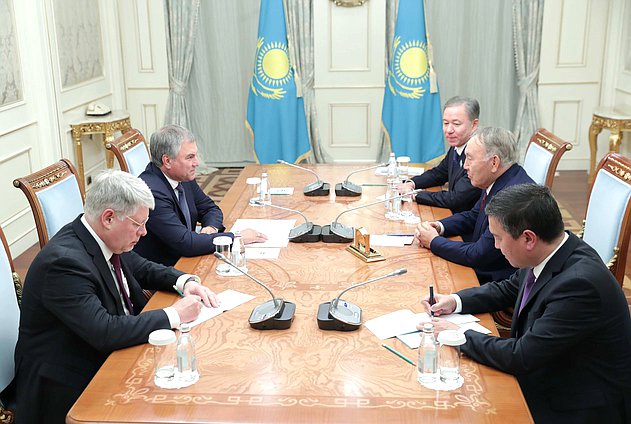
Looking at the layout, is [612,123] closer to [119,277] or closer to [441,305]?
[441,305]

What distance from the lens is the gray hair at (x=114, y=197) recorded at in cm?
223

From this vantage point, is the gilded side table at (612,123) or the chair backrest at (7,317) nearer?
the chair backrest at (7,317)

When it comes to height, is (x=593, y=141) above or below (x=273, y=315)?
below

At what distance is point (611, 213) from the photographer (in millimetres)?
2883

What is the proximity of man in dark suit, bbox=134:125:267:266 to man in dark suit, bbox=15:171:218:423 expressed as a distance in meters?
0.72

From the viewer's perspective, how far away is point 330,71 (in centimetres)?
733

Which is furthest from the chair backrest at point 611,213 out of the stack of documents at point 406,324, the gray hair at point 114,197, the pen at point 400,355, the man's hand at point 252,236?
the gray hair at point 114,197

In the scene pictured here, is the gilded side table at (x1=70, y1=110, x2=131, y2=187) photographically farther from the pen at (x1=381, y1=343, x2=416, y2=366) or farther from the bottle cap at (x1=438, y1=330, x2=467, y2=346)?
the bottle cap at (x1=438, y1=330, x2=467, y2=346)

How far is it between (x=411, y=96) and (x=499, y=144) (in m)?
3.81

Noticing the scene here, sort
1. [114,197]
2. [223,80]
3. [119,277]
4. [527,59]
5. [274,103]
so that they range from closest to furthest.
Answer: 1. [114,197]
2. [119,277]
3. [274,103]
4. [527,59]
5. [223,80]

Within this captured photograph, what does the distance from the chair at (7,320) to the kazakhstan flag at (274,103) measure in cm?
462

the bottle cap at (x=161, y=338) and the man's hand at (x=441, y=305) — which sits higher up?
the bottle cap at (x=161, y=338)

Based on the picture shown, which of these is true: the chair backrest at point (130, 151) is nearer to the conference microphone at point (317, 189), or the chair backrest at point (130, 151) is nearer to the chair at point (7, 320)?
the conference microphone at point (317, 189)

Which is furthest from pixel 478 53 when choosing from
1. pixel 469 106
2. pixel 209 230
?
pixel 209 230
